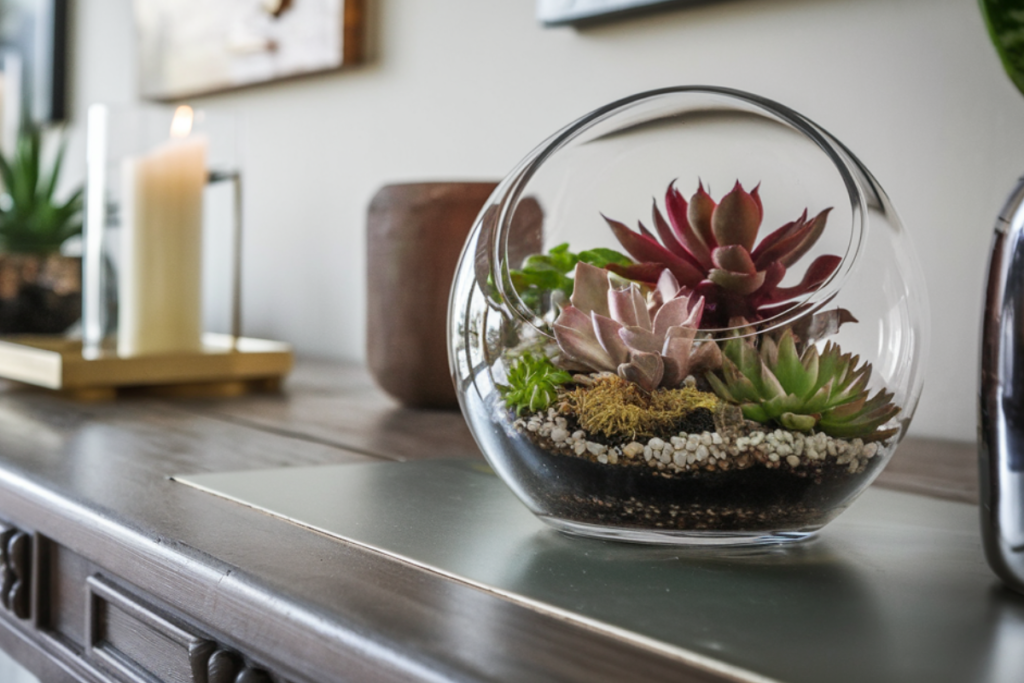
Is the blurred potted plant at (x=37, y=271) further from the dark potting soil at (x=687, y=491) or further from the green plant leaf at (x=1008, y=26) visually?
the green plant leaf at (x=1008, y=26)

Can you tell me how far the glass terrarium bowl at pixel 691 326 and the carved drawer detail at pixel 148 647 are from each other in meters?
0.13

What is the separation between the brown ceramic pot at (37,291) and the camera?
121 centimetres

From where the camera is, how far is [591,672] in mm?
Answer: 269

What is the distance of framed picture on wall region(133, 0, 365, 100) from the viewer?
4.27ft

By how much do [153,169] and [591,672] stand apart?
34.4 inches

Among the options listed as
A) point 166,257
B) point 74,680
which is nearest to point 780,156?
point 74,680

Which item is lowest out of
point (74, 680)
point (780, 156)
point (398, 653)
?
point (74, 680)

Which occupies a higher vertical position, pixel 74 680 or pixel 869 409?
pixel 869 409

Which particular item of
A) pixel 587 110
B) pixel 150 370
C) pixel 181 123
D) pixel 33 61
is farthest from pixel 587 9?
pixel 33 61

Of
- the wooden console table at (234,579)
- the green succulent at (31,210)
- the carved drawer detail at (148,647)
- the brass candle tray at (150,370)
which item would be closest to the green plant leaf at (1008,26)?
the wooden console table at (234,579)

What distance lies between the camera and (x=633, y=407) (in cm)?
37

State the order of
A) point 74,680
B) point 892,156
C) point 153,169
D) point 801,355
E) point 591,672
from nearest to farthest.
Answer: point 591,672 → point 801,355 → point 74,680 → point 892,156 → point 153,169

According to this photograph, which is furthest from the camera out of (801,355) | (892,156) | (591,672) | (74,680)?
(892,156)

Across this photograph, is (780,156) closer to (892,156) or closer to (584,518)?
(584,518)
